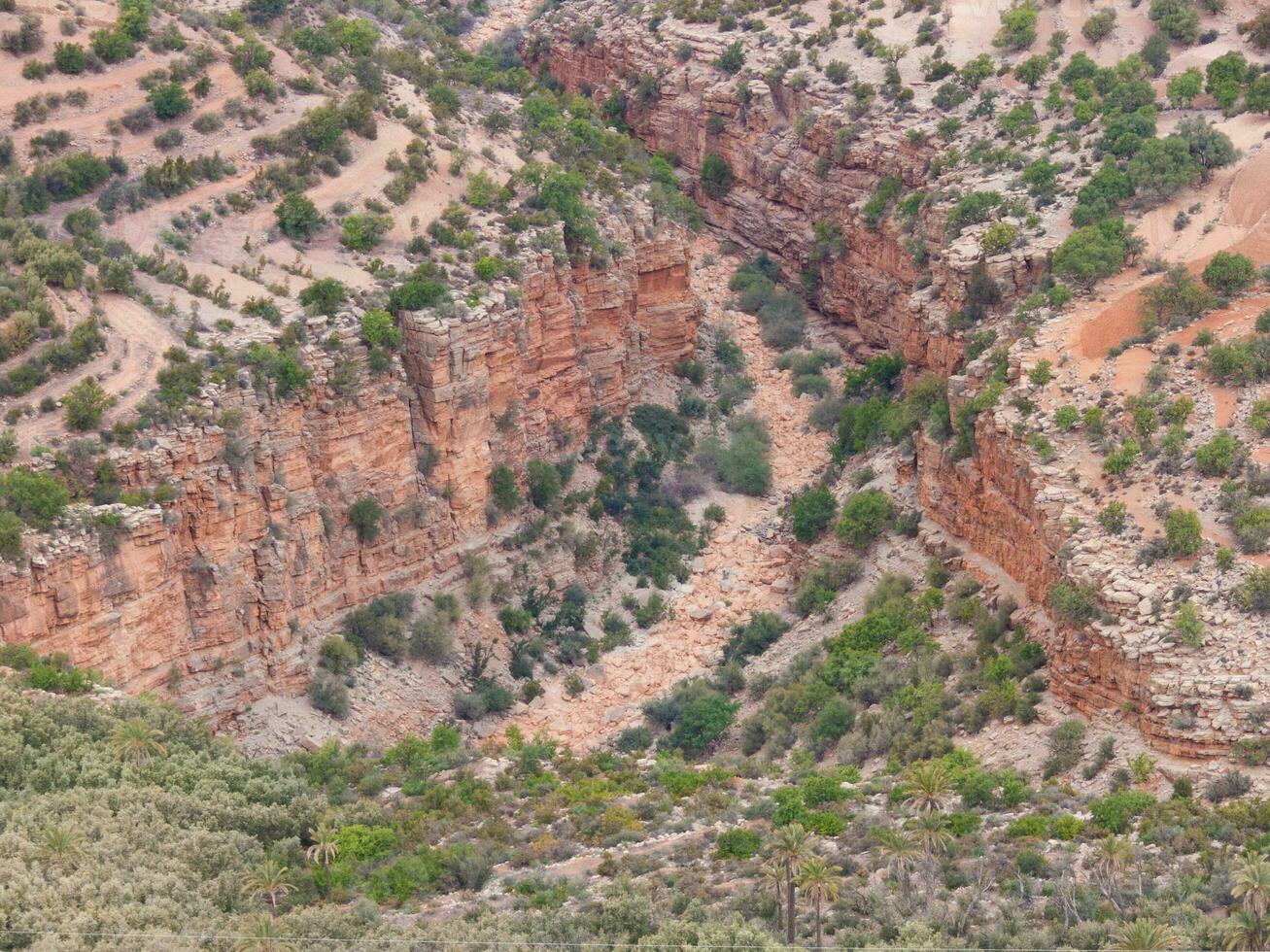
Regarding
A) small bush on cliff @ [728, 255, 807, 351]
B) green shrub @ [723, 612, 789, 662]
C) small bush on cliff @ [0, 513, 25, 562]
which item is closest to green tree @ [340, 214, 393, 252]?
green shrub @ [723, 612, 789, 662]

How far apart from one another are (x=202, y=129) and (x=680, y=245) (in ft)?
53.1

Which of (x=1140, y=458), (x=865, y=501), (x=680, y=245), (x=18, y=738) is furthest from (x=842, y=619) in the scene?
(x=18, y=738)

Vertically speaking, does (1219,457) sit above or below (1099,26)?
below

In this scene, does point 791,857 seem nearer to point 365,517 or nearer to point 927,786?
point 927,786

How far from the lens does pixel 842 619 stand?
58906mm

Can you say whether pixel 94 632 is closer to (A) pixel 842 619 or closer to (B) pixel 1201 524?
(A) pixel 842 619

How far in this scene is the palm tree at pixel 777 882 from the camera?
39594 mm

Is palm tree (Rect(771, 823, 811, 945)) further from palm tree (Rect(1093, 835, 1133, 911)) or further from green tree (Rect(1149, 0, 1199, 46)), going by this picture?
green tree (Rect(1149, 0, 1199, 46))

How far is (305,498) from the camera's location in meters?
56.3

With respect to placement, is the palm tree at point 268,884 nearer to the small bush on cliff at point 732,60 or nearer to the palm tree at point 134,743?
the palm tree at point 134,743

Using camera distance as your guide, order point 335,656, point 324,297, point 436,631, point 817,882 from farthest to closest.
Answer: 1. point 436,631
2. point 324,297
3. point 335,656
4. point 817,882

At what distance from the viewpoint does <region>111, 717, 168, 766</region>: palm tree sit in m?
45.6

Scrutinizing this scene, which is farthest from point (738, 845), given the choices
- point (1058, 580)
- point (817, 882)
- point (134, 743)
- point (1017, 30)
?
point (1017, 30)

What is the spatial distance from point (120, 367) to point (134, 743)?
1214cm
